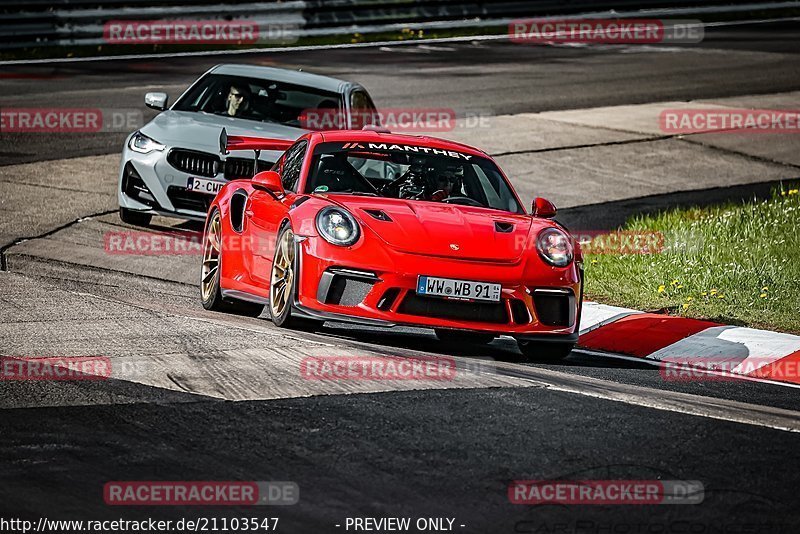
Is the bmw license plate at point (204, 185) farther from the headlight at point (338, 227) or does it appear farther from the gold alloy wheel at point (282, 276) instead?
the headlight at point (338, 227)

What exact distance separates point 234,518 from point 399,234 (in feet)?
11.9

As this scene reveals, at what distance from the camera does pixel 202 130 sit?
13188mm

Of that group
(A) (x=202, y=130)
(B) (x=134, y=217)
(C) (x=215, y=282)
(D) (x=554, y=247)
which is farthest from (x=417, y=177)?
(B) (x=134, y=217)

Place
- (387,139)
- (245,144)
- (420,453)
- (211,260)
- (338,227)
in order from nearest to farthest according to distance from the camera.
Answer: (420,453)
(338,227)
(387,139)
(211,260)
(245,144)

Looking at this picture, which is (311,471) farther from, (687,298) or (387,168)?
(687,298)

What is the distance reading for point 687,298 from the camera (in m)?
10.6

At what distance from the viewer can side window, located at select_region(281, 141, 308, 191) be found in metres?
9.50

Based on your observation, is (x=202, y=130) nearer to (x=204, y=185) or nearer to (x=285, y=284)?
(x=204, y=185)

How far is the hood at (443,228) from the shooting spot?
27.1 ft

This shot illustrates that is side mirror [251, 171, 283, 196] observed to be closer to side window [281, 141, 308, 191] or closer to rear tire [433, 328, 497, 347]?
side window [281, 141, 308, 191]

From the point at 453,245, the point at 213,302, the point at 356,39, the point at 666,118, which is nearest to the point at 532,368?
the point at 453,245

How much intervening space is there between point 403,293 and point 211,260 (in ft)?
8.06

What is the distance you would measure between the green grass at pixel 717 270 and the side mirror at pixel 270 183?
2949 mm

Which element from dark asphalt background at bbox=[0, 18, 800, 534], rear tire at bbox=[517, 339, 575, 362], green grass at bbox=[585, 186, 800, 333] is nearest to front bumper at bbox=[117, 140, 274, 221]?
green grass at bbox=[585, 186, 800, 333]
